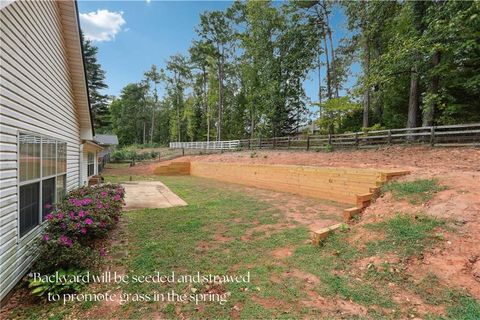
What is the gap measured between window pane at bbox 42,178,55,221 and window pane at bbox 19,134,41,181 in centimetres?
42

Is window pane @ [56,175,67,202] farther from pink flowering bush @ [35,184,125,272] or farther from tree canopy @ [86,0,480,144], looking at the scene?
tree canopy @ [86,0,480,144]

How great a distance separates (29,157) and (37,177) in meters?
0.42

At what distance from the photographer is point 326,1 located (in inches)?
661

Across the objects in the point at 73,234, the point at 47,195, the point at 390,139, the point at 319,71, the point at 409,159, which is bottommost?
the point at 73,234

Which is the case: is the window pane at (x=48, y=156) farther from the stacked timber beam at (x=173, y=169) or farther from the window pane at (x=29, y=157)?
the stacked timber beam at (x=173, y=169)

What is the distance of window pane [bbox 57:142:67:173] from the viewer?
15.6 ft

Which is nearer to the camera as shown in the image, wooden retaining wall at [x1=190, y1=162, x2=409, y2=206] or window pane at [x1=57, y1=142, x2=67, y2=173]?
window pane at [x1=57, y1=142, x2=67, y2=173]

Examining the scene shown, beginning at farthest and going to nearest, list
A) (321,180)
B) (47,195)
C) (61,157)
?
(321,180) → (61,157) → (47,195)

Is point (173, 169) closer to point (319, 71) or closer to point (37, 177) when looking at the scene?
point (37, 177)

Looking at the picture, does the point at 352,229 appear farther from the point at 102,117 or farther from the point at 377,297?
the point at 102,117

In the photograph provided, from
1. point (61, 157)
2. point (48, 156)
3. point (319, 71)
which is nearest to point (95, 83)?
point (319, 71)

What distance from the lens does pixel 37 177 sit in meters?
3.65

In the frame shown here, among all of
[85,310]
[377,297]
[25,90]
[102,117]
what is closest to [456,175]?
[377,297]

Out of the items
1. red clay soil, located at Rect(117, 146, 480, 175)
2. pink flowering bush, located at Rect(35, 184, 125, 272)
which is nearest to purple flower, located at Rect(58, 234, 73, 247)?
pink flowering bush, located at Rect(35, 184, 125, 272)
